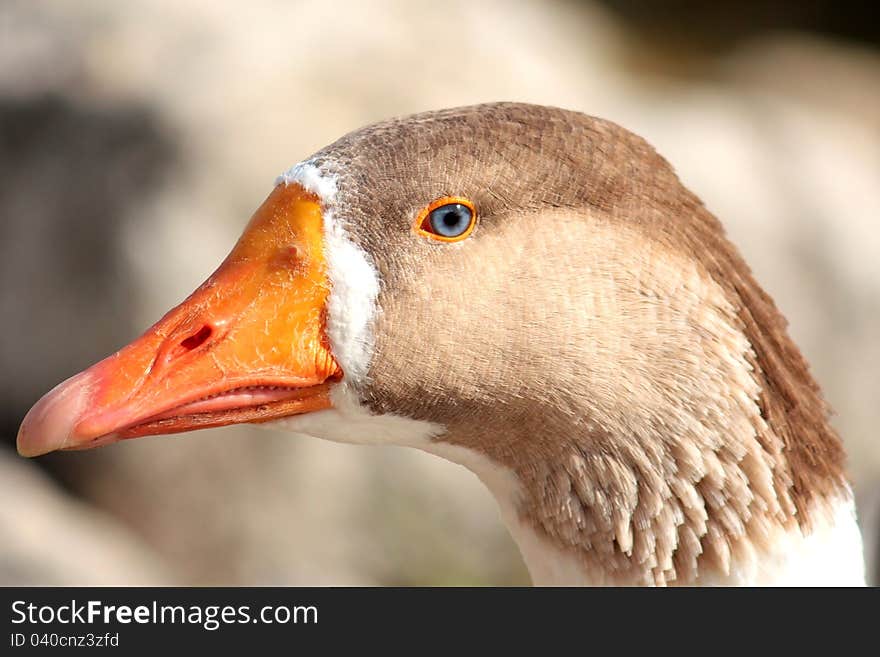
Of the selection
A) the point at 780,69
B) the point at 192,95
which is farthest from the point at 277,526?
the point at 780,69

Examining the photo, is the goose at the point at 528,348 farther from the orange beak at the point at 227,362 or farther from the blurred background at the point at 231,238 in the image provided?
the blurred background at the point at 231,238

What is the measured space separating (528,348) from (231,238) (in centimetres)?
365

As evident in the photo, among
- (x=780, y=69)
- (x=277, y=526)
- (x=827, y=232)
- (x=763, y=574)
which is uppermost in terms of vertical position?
(x=780, y=69)

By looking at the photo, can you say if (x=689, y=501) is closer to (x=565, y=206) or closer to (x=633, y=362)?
(x=633, y=362)

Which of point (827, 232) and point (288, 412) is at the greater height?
point (827, 232)

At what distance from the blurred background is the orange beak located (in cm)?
337

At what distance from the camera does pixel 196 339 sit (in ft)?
7.75

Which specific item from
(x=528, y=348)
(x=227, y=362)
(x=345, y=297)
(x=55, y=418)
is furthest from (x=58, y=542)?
(x=528, y=348)

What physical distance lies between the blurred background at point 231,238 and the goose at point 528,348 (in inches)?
123

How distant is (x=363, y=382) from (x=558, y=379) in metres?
0.42

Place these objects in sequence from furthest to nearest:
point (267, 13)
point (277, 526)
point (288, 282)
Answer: point (267, 13) → point (277, 526) → point (288, 282)

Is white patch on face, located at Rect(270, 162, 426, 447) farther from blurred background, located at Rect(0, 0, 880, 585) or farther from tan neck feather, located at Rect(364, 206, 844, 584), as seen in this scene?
blurred background, located at Rect(0, 0, 880, 585)
